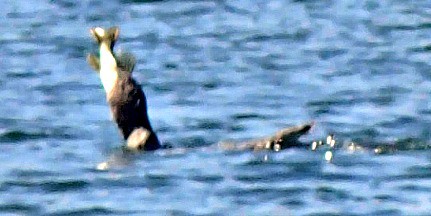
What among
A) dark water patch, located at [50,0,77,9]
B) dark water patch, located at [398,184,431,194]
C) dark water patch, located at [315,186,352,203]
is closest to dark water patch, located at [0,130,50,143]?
dark water patch, located at [315,186,352,203]

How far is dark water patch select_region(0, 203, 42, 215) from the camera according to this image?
471 inches

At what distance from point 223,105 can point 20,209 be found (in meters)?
3.57

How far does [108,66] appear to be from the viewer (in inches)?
516

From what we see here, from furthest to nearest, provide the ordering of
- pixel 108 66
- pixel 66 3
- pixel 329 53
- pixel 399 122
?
pixel 66 3, pixel 329 53, pixel 399 122, pixel 108 66

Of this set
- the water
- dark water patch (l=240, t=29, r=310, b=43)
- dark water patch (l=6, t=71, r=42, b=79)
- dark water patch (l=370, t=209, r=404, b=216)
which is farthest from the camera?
dark water patch (l=240, t=29, r=310, b=43)

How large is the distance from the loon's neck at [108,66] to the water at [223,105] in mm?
544

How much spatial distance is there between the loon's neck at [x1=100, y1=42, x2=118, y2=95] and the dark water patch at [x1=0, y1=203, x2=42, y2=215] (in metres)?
1.32

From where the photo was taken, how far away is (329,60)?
17.2 meters

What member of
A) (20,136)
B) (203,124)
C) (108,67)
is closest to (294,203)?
(108,67)

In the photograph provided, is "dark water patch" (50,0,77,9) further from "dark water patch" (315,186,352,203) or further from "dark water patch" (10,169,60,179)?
"dark water patch" (315,186,352,203)

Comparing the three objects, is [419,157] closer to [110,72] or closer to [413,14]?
[110,72]

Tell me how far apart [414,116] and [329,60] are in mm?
2696

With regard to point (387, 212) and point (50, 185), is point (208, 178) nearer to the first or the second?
point (50, 185)

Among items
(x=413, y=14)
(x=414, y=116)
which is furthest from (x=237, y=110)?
(x=413, y=14)
